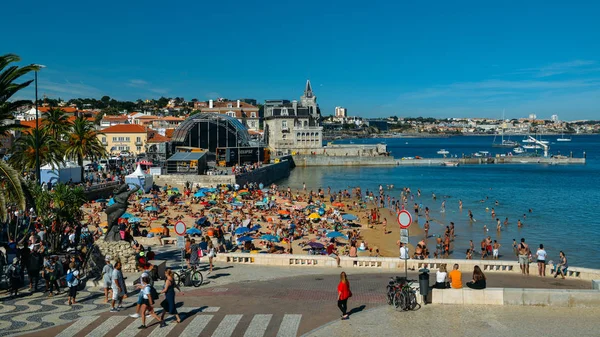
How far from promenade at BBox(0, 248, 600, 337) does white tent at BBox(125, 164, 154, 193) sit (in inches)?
1145

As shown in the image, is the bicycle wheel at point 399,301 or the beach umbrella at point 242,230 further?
the beach umbrella at point 242,230

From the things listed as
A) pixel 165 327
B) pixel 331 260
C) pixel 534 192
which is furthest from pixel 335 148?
pixel 165 327

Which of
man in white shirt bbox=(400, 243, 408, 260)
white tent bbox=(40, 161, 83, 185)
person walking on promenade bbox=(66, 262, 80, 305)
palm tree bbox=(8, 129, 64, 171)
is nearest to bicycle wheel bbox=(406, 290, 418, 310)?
man in white shirt bbox=(400, 243, 408, 260)

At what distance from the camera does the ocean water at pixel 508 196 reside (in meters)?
34.6

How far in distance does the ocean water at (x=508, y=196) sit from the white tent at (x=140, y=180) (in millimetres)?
23293

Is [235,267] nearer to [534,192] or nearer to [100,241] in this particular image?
[100,241]

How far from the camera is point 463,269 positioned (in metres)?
18.2

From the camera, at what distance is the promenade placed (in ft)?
36.2

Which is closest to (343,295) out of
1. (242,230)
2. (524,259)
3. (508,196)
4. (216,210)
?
(524,259)

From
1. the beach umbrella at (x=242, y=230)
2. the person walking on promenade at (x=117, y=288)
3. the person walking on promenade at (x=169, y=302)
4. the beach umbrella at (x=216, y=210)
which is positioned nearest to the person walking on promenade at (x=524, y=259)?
the person walking on promenade at (x=169, y=302)

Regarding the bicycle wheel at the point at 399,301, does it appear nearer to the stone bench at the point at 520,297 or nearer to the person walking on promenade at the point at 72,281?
the stone bench at the point at 520,297

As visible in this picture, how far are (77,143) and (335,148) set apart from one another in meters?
78.2

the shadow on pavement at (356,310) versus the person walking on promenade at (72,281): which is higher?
the person walking on promenade at (72,281)

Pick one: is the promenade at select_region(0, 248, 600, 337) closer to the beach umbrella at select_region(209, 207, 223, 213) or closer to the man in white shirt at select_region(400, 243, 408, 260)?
the man in white shirt at select_region(400, 243, 408, 260)
